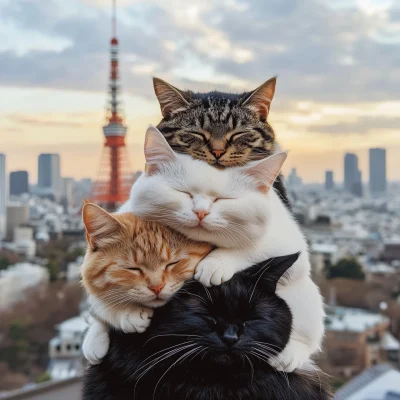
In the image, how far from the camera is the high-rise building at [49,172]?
30.3 feet

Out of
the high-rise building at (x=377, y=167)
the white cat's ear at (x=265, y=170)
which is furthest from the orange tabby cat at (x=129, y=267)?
the high-rise building at (x=377, y=167)

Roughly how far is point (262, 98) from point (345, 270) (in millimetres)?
10562

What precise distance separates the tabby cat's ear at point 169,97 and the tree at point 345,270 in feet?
33.9

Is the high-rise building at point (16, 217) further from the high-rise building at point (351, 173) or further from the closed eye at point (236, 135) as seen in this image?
the closed eye at point (236, 135)

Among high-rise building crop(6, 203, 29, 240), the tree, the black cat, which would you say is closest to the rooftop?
the tree

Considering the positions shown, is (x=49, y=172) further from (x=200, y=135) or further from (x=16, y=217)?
(x=200, y=135)

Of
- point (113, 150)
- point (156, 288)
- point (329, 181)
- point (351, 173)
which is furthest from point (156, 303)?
point (351, 173)

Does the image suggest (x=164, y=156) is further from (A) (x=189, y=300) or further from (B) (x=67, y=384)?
(B) (x=67, y=384)

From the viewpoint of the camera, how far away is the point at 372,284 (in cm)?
1109

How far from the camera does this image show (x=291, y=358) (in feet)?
2.33

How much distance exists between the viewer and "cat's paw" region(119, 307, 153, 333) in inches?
26.9

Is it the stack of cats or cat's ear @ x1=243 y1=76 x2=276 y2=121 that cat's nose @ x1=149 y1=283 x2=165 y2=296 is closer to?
the stack of cats

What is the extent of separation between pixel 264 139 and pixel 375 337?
951 cm

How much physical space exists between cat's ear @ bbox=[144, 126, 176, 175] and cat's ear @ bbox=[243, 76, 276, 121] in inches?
7.0
